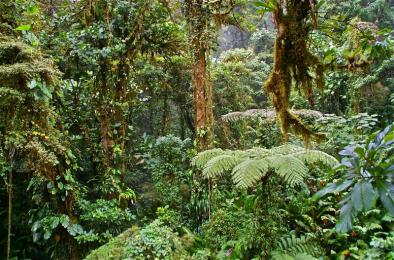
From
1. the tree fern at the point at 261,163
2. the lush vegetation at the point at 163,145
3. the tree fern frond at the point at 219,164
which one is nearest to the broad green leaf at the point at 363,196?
the lush vegetation at the point at 163,145

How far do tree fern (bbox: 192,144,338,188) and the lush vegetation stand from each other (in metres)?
0.02

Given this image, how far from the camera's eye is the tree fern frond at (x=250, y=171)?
2878 millimetres

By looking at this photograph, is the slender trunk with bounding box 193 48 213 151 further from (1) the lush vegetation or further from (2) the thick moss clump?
(2) the thick moss clump

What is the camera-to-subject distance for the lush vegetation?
233cm

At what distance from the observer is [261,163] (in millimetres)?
3043

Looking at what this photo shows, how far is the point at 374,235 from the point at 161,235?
213 centimetres

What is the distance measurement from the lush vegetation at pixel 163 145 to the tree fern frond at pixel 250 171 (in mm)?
17

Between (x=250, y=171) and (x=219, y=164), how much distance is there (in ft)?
1.27

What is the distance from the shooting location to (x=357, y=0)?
7637 millimetres

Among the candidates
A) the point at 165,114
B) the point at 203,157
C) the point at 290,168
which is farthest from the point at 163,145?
the point at 290,168

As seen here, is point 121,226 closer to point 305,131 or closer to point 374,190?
point 305,131

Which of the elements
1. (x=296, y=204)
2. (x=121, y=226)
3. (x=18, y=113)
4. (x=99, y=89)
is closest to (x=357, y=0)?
(x=296, y=204)

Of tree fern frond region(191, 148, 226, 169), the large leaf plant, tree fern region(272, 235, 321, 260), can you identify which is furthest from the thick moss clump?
tree fern region(272, 235, 321, 260)

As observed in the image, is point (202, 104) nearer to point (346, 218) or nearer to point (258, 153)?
point (258, 153)
